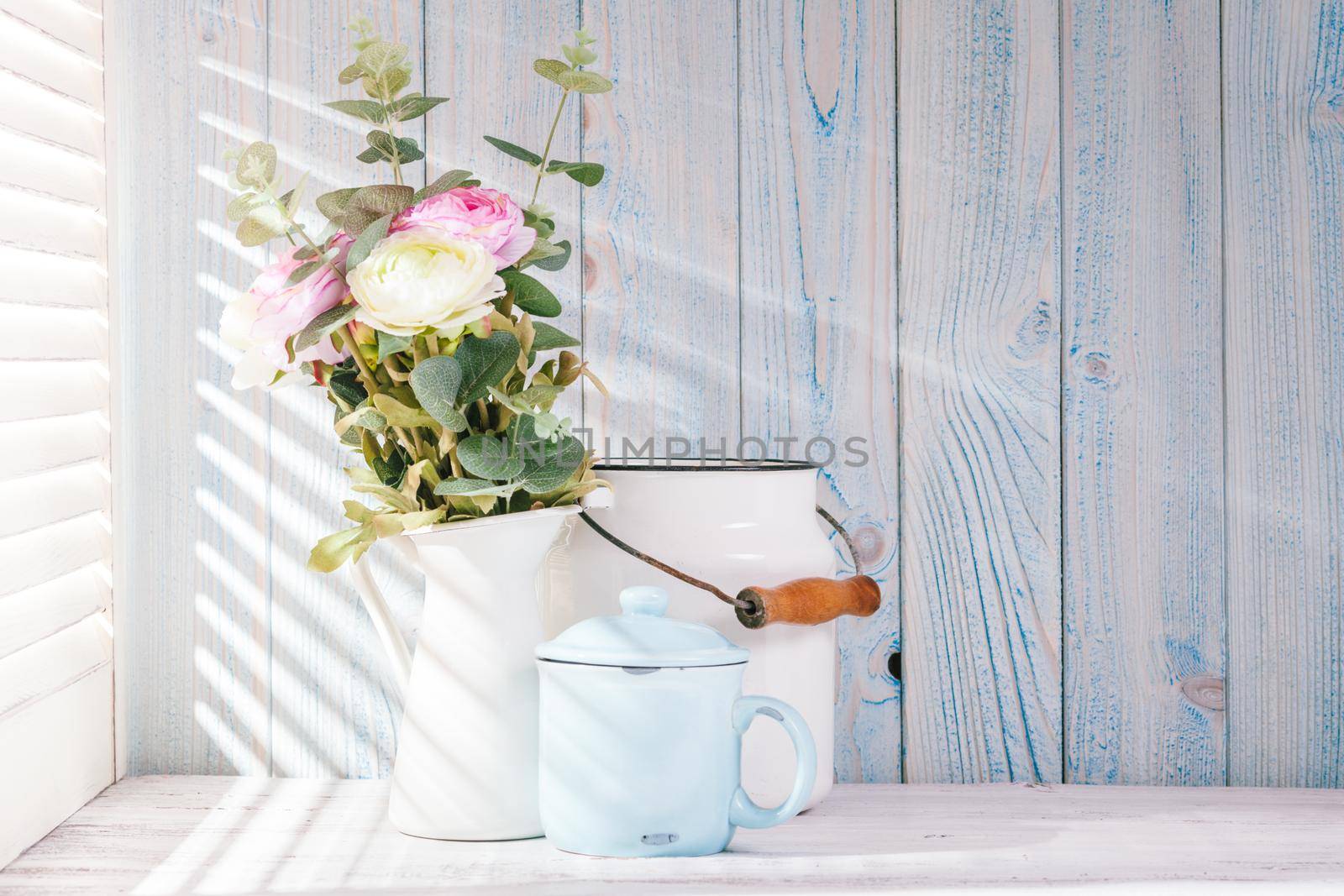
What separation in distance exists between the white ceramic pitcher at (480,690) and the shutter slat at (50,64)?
0.48 metres

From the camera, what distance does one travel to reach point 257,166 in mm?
752

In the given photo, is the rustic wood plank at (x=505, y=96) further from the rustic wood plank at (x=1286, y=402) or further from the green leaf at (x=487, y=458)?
the rustic wood plank at (x=1286, y=402)

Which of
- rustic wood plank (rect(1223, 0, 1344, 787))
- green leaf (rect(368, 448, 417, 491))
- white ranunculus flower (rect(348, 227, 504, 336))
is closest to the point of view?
white ranunculus flower (rect(348, 227, 504, 336))

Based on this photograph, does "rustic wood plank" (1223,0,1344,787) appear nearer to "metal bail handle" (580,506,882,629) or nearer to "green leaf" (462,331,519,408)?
"metal bail handle" (580,506,882,629)

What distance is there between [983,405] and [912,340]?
0.30ft

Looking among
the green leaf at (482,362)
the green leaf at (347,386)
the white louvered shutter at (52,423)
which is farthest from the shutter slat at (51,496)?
the green leaf at (482,362)

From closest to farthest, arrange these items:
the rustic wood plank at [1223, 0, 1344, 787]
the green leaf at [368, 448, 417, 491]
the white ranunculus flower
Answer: the white ranunculus flower < the green leaf at [368, 448, 417, 491] < the rustic wood plank at [1223, 0, 1344, 787]

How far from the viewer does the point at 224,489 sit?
1040mm

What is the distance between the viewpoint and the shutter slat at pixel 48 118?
0.81 m

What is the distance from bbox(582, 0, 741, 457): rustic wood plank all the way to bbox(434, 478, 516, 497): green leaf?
0.86 feet

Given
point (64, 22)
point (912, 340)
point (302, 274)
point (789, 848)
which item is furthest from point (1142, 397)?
point (64, 22)

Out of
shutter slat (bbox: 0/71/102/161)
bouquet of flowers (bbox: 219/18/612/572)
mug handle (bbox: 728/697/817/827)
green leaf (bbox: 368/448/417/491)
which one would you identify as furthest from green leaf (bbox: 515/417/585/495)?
shutter slat (bbox: 0/71/102/161)

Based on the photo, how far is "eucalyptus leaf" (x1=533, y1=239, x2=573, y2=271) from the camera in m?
0.82

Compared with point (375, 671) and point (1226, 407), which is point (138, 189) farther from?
point (1226, 407)
